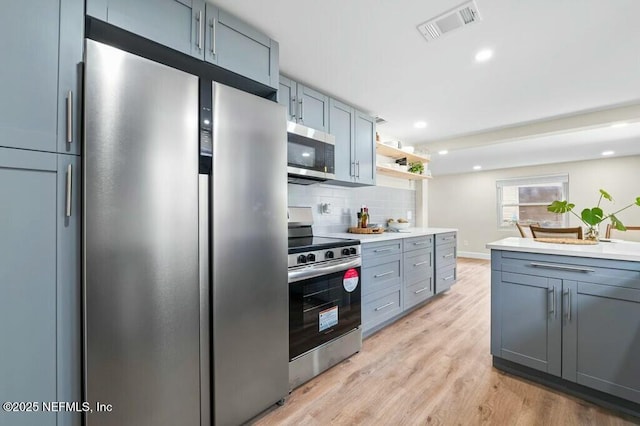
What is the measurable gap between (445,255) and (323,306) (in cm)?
248

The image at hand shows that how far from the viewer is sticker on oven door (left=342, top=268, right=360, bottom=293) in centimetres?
220

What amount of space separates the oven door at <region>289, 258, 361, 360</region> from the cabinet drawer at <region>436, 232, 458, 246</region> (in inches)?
71.3

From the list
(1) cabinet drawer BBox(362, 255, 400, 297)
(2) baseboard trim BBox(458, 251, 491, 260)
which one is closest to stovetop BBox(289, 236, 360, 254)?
(1) cabinet drawer BBox(362, 255, 400, 297)

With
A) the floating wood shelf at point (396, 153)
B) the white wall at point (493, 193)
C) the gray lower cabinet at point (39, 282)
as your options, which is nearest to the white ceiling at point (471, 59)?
the floating wood shelf at point (396, 153)

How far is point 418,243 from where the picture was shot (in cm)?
321

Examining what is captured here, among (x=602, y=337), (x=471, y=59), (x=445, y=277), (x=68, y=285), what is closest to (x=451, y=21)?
(x=471, y=59)

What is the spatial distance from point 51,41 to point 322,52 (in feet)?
5.28

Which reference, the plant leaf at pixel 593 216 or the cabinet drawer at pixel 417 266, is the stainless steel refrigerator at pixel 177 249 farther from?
the plant leaf at pixel 593 216

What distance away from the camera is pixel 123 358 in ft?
3.71

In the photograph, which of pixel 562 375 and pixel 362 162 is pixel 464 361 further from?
pixel 362 162

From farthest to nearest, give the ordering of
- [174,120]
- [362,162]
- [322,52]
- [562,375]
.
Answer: [362,162] → [322,52] → [562,375] → [174,120]

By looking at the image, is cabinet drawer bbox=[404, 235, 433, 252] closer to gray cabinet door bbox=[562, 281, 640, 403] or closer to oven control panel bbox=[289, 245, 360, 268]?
oven control panel bbox=[289, 245, 360, 268]

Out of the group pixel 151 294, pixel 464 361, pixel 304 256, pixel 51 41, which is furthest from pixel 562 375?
pixel 51 41

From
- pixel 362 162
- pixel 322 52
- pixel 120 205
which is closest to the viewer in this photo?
pixel 120 205
